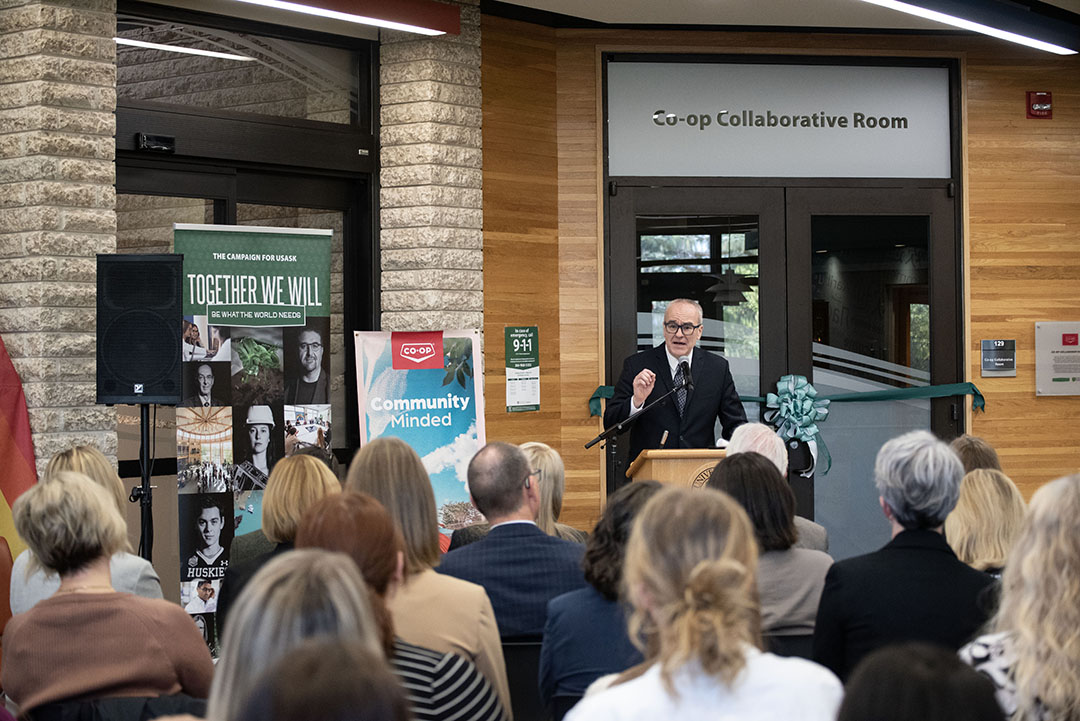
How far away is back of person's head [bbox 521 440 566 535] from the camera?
154 inches

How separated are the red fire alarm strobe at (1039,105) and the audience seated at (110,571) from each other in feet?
20.5

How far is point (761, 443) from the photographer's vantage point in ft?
13.2

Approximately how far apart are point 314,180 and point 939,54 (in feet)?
13.2

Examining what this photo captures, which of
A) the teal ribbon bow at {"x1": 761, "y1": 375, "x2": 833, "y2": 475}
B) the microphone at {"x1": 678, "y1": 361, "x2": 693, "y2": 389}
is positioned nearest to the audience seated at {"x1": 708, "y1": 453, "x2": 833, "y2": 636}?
the microphone at {"x1": 678, "y1": 361, "x2": 693, "y2": 389}

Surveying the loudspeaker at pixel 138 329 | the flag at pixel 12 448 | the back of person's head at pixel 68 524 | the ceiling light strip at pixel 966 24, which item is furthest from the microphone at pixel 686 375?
the back of person's head at pixel 68 524

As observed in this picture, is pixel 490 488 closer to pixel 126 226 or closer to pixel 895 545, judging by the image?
pixel 895 545

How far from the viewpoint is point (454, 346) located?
6320 mm

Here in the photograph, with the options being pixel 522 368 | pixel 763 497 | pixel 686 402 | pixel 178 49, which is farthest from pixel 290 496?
pixel 522 368

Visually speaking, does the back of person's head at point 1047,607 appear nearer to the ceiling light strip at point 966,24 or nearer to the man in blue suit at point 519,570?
the man in blue suit at point 519,570

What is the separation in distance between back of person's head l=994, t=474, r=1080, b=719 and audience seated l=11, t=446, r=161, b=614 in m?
2.21

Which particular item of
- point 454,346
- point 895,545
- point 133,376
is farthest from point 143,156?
point 895,545

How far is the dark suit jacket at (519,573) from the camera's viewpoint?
3.10 m

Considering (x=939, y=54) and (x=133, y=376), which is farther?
(x=939, y=54)

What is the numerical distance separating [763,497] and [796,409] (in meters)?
4.13
